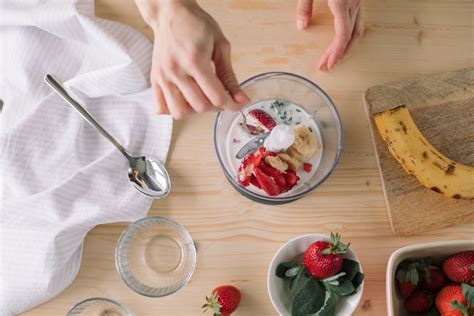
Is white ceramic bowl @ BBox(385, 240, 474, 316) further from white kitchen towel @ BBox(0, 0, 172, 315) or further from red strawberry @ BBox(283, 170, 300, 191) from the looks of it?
white kitchen towel @ BBox(0, 0, 172, 315)

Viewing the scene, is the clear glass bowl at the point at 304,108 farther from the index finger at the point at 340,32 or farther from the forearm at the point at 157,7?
the forearm at the point at 157,7

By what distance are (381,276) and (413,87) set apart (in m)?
0.40

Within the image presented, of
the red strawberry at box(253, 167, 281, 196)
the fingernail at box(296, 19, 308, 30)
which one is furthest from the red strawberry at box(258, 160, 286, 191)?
the fingernail at box(296, 19, 308, 30)

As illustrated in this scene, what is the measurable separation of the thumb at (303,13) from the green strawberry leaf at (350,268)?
51cm

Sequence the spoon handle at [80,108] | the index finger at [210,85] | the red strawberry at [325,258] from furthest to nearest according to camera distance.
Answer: the spoon handle at [80,108] → the red strawberry at [325,258] → the index finger at [210,85]

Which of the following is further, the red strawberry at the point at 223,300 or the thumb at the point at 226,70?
the red strawberry at the point at 223,300

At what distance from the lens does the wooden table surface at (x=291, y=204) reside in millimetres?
1050

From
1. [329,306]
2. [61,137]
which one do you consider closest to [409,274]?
[329,306]

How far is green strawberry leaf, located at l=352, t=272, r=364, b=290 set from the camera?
936mm

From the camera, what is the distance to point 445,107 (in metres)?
1.09

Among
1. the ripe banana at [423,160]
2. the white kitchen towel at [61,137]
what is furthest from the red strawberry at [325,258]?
the white kitchen towel at [61,137]

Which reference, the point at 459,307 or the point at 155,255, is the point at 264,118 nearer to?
the point at 155,255

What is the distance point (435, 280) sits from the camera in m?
0.99

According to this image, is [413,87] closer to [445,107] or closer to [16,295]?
[445,107]
